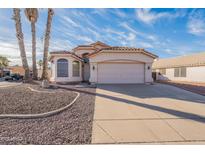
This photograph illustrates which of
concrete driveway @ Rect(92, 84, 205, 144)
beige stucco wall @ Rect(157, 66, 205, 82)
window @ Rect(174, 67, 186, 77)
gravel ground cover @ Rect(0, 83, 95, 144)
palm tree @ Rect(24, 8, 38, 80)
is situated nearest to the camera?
gravel ground cover @ Rect(0, 83, 95, 144)

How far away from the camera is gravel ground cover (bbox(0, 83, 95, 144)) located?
3.93 metres

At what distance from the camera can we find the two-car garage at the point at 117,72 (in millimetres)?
14680

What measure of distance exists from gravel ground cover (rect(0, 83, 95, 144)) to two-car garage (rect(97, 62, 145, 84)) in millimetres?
9023

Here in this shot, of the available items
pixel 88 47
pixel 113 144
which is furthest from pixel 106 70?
pixel 113 144

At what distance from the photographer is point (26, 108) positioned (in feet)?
20.4

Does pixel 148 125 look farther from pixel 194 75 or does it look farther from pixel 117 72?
pixel 194 75

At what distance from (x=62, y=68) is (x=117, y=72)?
5849 mm

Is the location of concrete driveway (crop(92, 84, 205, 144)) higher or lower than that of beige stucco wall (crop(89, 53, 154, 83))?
lower

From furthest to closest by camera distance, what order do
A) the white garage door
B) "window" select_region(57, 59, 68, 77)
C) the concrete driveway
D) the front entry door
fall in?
the front entry door → "window" select_region(57, 59, 68, 77) → the white garage door → the concrete driveway

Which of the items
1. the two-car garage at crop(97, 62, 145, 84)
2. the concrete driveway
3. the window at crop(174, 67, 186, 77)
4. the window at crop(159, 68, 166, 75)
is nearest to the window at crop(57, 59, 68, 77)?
the two-car garage at crop(97, 62, 145, 84)

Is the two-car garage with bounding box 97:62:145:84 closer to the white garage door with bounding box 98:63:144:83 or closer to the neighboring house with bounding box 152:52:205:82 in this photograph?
the white garage door with bounding box 98:63:144:83

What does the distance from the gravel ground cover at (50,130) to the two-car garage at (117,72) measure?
9.02m

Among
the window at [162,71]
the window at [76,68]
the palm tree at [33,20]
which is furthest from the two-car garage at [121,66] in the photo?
the window at [162,71]
